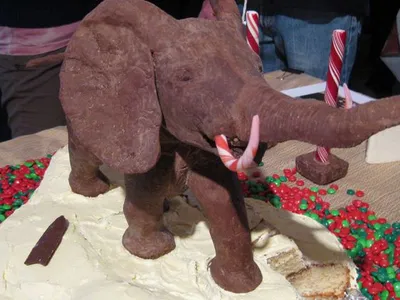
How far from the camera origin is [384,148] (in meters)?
1.49

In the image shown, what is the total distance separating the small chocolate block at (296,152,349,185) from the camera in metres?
1.42

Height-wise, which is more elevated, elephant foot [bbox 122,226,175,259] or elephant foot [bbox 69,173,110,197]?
elephant foot [bbox 122,226,175,259]

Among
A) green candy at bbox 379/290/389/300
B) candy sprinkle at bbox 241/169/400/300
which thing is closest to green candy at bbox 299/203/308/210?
candy sprinkle at bbox 241/169/400/300

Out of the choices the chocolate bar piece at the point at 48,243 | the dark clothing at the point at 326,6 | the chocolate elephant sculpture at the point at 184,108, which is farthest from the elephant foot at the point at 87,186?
the dark clothing at the point at 326,6

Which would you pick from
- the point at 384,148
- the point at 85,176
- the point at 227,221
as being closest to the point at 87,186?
the point at 85,176

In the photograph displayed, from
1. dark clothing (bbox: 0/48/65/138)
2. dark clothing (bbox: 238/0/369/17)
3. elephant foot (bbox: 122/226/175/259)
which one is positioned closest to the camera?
elephant foot (bbox: 122/226/175/259)

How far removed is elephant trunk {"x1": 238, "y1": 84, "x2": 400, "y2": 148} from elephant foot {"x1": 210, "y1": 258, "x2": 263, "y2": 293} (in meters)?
0.29

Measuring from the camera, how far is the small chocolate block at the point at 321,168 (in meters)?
1.42

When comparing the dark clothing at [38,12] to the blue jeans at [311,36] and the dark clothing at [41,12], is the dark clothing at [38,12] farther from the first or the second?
the blue jeans at [311,36]

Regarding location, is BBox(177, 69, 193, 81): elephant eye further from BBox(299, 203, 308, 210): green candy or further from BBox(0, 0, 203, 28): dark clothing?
BBox(0, 0, 203, 28): dark clothing

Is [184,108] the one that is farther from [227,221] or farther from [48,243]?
[48,243]

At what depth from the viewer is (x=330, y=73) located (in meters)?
1.36

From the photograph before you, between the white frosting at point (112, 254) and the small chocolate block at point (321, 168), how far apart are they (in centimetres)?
34

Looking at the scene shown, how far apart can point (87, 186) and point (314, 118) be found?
633mm
